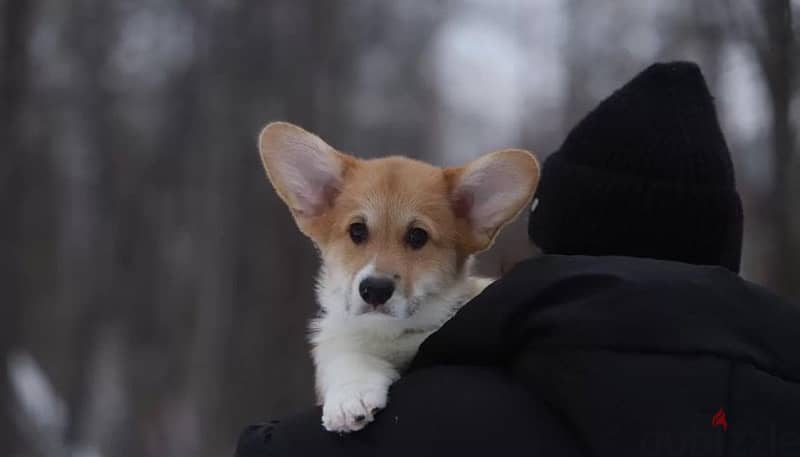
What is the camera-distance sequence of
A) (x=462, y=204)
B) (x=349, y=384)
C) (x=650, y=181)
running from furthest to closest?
(x=462, y=204) < (x=349, y=384) < (x=650, y=181)

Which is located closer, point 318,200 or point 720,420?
point 720,420

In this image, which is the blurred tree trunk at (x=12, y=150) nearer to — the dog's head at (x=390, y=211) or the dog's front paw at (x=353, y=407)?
the dog's head at (x=390, y=211)

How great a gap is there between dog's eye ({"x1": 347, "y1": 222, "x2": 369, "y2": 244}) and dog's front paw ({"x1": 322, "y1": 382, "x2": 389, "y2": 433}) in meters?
0.90

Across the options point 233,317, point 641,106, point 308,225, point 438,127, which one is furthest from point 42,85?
point 641,106

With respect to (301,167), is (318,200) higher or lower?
lower

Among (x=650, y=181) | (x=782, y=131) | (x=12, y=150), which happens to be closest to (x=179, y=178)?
(x=12, y=150)

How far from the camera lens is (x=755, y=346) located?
200 cm

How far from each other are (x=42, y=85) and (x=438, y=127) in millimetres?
6620

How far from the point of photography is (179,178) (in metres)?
16.1

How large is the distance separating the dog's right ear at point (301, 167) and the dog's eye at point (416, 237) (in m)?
0.40

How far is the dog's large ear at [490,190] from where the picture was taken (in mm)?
3188

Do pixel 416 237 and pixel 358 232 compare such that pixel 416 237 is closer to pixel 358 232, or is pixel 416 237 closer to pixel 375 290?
pixel 358 232

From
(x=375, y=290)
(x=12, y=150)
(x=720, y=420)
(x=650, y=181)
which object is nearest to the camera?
(x=720, y=420)

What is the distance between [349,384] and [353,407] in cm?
28
